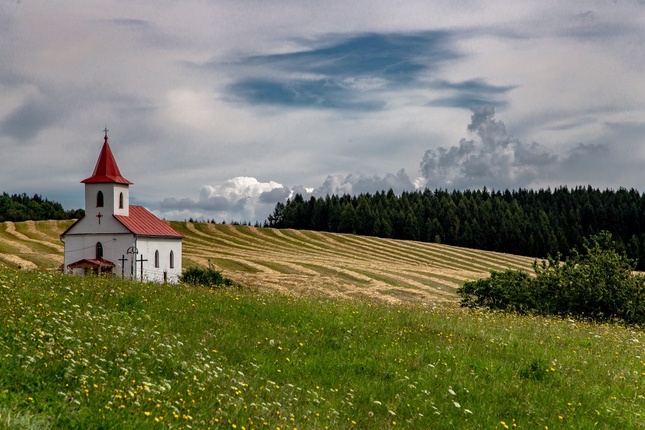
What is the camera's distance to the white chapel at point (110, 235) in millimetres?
58312

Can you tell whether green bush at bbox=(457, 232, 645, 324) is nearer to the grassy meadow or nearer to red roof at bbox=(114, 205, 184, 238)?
the grassy meadow

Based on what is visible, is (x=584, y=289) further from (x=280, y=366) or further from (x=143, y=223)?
(x=143, y=223)

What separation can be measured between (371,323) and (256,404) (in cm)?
781

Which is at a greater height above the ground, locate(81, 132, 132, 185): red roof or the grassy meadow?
locate(81, 132, 132, 185): red roof

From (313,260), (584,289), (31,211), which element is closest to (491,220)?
(313,260)

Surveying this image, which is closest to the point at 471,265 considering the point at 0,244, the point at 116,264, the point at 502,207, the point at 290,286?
the point at 290,286

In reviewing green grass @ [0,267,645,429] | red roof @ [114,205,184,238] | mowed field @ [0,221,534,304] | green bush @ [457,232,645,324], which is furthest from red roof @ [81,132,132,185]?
green grass @ [0,267,645,429]

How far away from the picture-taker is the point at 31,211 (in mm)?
139250

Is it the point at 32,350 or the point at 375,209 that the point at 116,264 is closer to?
the point at 32,350

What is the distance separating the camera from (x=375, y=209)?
164 meters

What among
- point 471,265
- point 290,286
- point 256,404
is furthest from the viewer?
point 471,265

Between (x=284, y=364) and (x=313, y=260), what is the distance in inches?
2539

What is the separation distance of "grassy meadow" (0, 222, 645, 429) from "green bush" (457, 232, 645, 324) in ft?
29.1

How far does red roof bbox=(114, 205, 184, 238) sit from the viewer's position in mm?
59213
